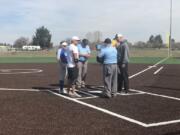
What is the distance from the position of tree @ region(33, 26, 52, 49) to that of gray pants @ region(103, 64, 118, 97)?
105m

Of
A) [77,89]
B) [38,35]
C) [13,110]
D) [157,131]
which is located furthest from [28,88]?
[38,35]

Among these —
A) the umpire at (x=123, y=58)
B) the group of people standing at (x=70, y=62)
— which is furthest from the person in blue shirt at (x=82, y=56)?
the umpire at (x=123, y=58)

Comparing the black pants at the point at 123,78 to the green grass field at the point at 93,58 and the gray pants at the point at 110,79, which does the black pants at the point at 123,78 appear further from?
Answer: the green grass field at the point at 93,58

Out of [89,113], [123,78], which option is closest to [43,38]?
[123,78]

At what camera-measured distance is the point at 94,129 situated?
8.08 metres

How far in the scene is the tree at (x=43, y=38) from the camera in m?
117

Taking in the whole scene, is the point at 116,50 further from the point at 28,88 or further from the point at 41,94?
the point at 28,88

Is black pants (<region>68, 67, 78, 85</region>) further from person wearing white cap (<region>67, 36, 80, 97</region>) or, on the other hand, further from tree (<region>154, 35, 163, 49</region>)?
tree (<region>154, 35, 163, 49</region>)

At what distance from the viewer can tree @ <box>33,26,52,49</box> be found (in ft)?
383

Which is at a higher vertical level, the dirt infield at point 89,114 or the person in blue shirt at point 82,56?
the person in blue shirt at point 82,56

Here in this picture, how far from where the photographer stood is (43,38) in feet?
386

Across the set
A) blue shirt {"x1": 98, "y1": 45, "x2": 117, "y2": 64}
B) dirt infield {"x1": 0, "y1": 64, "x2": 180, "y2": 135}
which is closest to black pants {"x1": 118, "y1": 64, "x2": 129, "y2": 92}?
dirt infield {"x1": 0, "y1": 64, "x2": 180, "y2": 135}

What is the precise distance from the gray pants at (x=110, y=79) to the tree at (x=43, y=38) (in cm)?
10491

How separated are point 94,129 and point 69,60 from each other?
4.92 metres
